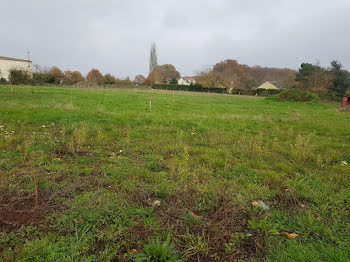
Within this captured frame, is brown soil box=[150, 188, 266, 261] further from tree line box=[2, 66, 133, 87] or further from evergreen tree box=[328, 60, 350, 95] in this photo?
evergreen tree box=[328, 60, 350, 95]

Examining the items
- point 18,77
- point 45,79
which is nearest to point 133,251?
point 18,77

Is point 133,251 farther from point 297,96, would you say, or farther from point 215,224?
point 297,96

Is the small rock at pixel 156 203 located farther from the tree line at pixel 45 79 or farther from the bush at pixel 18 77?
the bush at pixel 18 77

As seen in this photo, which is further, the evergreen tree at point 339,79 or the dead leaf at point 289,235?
the evergreen tree at point 339,79

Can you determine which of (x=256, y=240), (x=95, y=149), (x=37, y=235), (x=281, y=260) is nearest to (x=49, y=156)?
(x=95, y=149)

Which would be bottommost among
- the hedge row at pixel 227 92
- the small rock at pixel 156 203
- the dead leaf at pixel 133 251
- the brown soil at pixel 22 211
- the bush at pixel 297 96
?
the dead leaf at pixel 133 251

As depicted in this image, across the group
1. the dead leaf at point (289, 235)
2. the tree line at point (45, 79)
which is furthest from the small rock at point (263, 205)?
the tree line at point (45, 79)

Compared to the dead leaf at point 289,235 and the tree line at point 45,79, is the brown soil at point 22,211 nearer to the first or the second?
the dead leaf at point 289,235

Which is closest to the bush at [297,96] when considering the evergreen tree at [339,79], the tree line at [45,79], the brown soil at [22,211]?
the evergreen tree at [339,79]

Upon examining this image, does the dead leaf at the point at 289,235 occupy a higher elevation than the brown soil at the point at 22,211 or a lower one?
lower

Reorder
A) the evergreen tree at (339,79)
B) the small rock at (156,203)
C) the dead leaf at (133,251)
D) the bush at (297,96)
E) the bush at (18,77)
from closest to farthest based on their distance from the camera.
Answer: the dead leaf at (133,251) < the small rock at (156,203) < the bush at (297,96) < the bush at (18,77) < the evergreen tree at (339,79)

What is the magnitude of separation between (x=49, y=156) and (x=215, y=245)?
12.8ft

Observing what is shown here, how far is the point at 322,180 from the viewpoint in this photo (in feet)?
12.2

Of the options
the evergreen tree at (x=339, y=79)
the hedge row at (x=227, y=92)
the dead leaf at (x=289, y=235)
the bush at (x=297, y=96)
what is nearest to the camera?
the dead leaf at (x=289, y=235)
